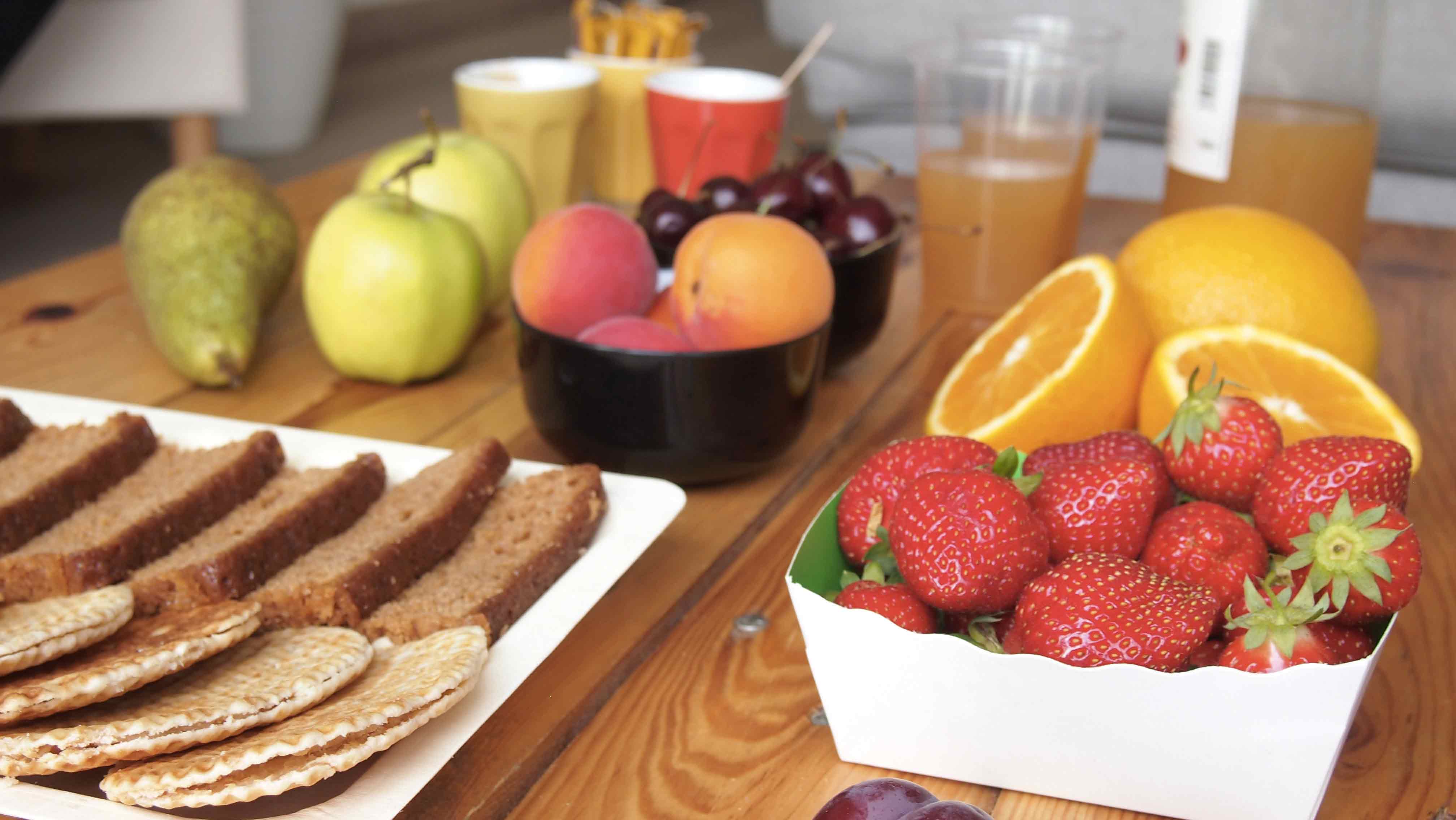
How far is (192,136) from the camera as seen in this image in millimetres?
3070

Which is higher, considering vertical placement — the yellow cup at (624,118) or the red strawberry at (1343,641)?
the yellow cup at (624,118)

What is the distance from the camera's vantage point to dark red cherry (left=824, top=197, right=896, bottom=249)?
1.15 meters

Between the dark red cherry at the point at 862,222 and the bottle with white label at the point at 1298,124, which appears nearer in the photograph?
the dark red cherry at the point at 862,222

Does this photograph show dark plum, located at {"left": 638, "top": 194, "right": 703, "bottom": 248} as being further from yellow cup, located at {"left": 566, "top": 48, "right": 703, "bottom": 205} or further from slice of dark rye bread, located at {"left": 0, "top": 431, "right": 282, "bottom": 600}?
yellow cup, located at {"left": 566, "top": 48, "right": 703, "bottom": 205}

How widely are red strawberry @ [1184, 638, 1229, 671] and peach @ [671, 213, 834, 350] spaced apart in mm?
401

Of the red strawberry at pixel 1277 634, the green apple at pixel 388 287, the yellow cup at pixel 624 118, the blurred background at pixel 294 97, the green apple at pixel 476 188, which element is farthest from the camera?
the blurred background at pixel 294 97

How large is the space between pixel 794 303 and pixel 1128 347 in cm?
25

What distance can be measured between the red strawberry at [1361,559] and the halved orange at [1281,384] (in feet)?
1.04

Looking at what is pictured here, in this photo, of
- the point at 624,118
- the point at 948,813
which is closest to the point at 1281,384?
the point at 948,813

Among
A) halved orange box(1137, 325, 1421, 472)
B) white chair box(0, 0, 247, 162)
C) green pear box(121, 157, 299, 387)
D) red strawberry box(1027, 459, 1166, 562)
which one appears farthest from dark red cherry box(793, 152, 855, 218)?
white chair box(0, 0, 247, 162)

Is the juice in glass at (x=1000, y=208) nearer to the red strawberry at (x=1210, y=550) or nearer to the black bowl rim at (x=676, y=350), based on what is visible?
the black bowl rim at (x=676, y=350)

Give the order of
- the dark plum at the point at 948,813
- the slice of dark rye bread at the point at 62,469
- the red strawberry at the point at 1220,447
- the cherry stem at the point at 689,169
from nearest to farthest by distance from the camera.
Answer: the dark plum at the point at 948,813, the red strawberry at the point at 1220,447, the slice of dark rye bread at the point at 62,469, the cherry stem at the point at 689,169

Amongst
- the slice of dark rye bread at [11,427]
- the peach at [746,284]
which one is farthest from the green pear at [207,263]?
the peach at [746,284]

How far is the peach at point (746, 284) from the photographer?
3.03 ft
